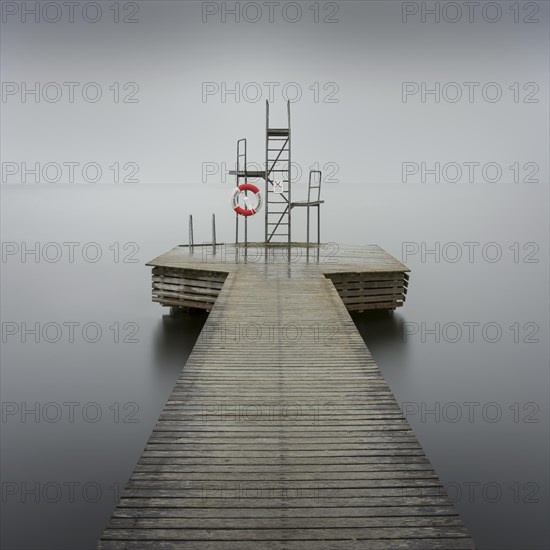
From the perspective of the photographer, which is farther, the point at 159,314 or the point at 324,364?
the point at 159,314

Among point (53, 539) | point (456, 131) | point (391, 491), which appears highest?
point (456, 131)

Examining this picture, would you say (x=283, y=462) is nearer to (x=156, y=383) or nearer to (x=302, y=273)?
(x=156, y=383)

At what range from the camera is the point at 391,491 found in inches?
152

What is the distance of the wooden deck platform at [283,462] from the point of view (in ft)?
11.2

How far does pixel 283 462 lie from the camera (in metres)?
4.19

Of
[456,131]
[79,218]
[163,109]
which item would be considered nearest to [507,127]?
[456,131]

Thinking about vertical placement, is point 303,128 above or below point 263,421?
above

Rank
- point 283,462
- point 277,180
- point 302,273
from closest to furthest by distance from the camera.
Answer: point 283,462, point 302,273, point 277,180

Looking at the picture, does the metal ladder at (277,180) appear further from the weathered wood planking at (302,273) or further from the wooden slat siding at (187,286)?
the wooden slat siding at (187,286)

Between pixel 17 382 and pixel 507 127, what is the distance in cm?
4038

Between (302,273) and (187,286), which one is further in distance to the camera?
(187,286)

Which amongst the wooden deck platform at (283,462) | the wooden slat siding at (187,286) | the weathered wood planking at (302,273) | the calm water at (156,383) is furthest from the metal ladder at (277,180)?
the wooden deck platform at (283,462)

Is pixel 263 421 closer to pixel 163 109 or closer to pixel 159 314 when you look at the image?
pixel 159 314

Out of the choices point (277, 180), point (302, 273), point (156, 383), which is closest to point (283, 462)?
point (156, 383)
